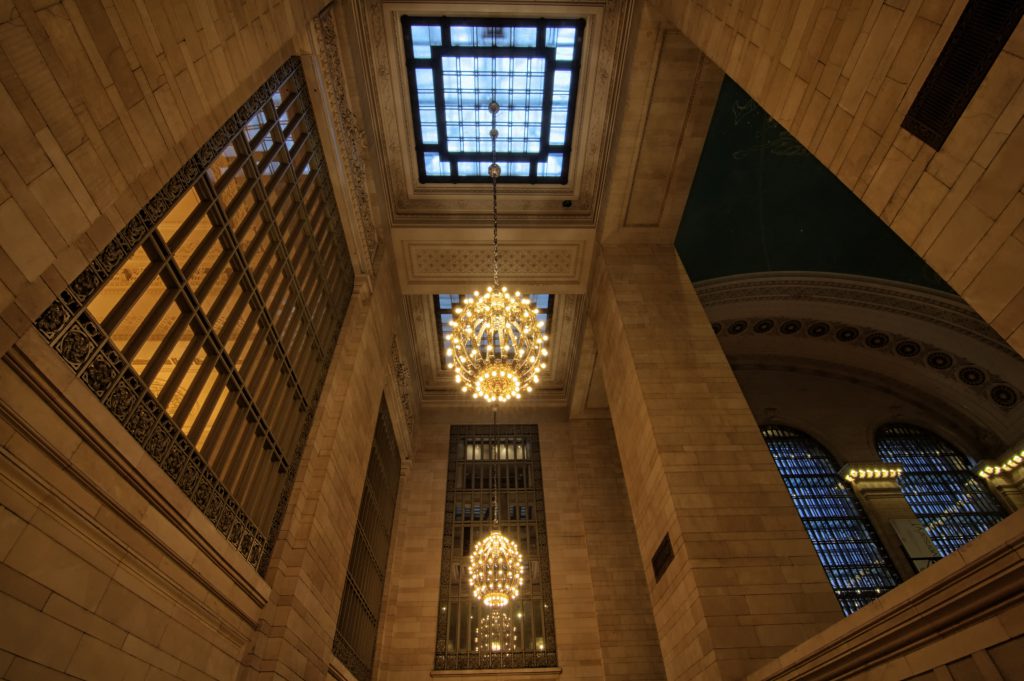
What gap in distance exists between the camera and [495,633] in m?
9.77

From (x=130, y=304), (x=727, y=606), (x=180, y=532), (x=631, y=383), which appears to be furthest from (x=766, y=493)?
(x=130, y=304)

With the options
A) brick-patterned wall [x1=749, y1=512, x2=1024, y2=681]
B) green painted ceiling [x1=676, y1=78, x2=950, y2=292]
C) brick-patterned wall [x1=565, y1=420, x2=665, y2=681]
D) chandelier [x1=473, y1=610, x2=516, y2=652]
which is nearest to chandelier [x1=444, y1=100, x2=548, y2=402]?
brick-patterned wall [x1=749, y1=512, x2=1024, y2=681]

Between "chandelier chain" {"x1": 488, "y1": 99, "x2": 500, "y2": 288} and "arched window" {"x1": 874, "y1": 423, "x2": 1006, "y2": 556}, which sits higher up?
"chandelier chain" {"x1": 488, "y1": 99, "x2": 500, "y2": 288}

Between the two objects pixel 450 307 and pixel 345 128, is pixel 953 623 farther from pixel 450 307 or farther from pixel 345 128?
pixel 450 307

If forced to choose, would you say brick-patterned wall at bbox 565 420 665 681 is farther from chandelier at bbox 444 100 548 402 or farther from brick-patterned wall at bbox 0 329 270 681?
brick-patterned wall at bbox 0 329 270 681

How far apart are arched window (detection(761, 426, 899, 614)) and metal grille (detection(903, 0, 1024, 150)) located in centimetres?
1007

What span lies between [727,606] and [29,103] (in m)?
6.32

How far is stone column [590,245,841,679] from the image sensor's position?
5070mm

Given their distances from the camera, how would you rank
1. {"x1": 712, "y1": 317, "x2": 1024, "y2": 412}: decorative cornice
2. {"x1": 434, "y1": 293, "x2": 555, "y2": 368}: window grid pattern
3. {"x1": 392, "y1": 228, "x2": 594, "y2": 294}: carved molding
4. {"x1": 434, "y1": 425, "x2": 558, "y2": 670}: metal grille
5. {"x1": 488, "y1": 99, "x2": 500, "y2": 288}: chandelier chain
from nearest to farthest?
1. {"x1": 488, "y1": 99, "x2": 500, "y2": 288}: chandelier chain
2. {"x1": 392, "y1": 228, "x2": 594, "y2": 294}: carved molding
3. {"x1": 434, "y1": 425, "x2": 558, "y2": 670}: metal grille
4. {"x1": 434, "y1": 293, "x2": 555, "y2": 368}: window grid pattern
5. {"x1": 712, "y1": 317, "x2": 1024, "y2": 412}: decorative cornice

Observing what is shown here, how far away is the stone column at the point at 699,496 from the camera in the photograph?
5.07 m

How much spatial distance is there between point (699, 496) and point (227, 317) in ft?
17.3

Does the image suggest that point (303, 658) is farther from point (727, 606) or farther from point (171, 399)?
point (727, 606)

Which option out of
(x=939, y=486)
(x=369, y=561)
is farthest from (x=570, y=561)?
(x=939, y=486)

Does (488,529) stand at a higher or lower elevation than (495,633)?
higher
